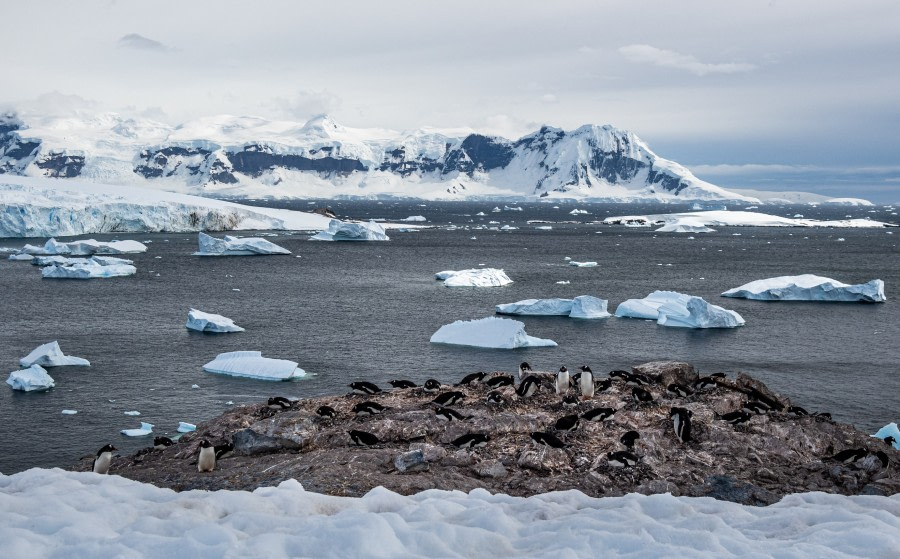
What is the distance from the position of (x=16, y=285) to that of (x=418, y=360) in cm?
3145

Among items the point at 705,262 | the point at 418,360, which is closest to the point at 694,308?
the point at 418,360

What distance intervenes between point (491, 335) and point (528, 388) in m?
16.0

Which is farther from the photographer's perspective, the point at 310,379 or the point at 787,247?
the point at 787,247

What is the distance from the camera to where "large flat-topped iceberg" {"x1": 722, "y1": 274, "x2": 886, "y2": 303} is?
1825 inches

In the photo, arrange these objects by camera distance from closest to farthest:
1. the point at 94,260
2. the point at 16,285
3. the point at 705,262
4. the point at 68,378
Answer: the point at 68,378
the point at 16,285
the point at 94,260
the point at 705,262

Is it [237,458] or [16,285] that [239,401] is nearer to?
[237,458]

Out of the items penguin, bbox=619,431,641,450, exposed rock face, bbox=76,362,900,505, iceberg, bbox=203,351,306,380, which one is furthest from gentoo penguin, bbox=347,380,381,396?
iceberg, bbox=203,351,306,380

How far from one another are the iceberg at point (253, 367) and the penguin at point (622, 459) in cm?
1557

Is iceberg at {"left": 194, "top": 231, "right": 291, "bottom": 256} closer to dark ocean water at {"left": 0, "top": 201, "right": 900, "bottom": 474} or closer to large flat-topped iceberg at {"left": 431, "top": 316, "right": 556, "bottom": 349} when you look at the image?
dark ocean water at {"left": 0, "top": 201, "right": 900, "bottom": 474}

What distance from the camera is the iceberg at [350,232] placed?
3516 inches

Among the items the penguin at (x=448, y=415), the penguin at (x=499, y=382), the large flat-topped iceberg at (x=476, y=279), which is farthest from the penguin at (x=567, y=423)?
the large flat-topped iceberg at (x=476, y=279)

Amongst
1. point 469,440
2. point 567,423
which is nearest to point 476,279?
point 567,423

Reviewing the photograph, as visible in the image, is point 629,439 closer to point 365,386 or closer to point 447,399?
point 447,399

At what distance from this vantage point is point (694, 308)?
3753cm
